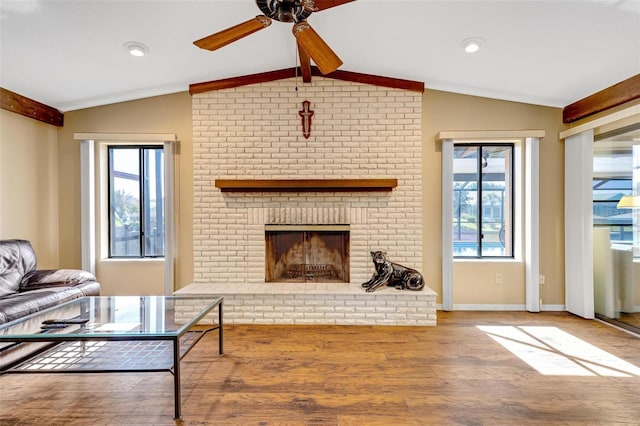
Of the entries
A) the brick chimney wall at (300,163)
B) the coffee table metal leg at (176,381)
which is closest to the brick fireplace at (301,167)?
the brick chimney wall at (300,163)

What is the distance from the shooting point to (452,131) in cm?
371

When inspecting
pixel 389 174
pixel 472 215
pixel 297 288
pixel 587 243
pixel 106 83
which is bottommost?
pixel 297 288

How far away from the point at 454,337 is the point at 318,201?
6.60 ft

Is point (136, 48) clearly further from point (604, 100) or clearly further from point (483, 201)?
point (604, 100)

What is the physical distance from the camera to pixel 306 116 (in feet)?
12.1

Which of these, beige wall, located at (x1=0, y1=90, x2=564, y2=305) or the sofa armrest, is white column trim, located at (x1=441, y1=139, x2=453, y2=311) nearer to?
beige wall, located at (x1=0, y1=90, x2=564, y2=305)

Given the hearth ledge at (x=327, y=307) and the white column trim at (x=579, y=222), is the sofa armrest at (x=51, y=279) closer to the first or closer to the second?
the hearth ledge at (x=327, y=307)

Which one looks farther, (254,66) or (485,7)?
(254,66)

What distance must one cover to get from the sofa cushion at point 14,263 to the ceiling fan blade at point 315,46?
3.31m

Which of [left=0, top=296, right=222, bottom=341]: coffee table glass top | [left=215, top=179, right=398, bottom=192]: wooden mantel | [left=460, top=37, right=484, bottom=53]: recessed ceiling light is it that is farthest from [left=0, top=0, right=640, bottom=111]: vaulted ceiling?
[left=0, top=296, right=222, bottom=341]: coffee table glass top

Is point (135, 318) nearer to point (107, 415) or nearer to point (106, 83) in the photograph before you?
point (107, 415)

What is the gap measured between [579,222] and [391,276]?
7.14 ft

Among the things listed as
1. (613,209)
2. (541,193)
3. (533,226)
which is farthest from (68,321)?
(613,209)

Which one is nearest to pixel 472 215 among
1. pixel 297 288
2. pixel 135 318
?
pixel 297 288
